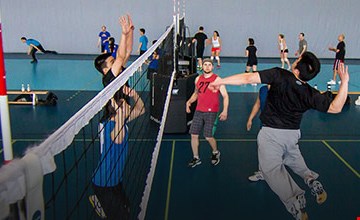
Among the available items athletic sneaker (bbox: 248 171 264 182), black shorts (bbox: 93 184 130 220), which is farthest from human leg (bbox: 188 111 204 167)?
black shorts (bbox: 93 184 130 220)

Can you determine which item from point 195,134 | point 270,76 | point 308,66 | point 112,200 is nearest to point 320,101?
point 308,66

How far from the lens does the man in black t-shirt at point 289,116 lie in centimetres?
406

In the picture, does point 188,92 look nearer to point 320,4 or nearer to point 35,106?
point 35,106

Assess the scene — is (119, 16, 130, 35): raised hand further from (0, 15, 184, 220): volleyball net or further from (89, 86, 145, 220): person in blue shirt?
(89, 86, 145, 220): person in blue shirt

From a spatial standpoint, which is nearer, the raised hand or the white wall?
the raised hand

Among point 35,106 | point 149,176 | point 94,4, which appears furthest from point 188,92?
point 94,4

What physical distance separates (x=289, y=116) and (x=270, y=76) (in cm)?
56

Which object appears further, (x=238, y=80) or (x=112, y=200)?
(x=238, y=80)

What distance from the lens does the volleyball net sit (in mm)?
1421

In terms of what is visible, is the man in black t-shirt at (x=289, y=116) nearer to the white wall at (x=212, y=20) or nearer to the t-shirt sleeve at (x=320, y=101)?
the t-shirt sleeve at (x=320, y=101)

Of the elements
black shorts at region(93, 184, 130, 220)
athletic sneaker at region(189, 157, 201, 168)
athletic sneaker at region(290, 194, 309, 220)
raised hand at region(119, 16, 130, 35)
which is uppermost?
raised hand at region(119, 16, 130, 35)

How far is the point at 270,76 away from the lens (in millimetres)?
4066

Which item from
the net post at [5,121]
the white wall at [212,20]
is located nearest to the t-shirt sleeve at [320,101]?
the net post at [5,121]

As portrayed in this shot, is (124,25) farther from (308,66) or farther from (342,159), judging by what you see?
(342,159)
